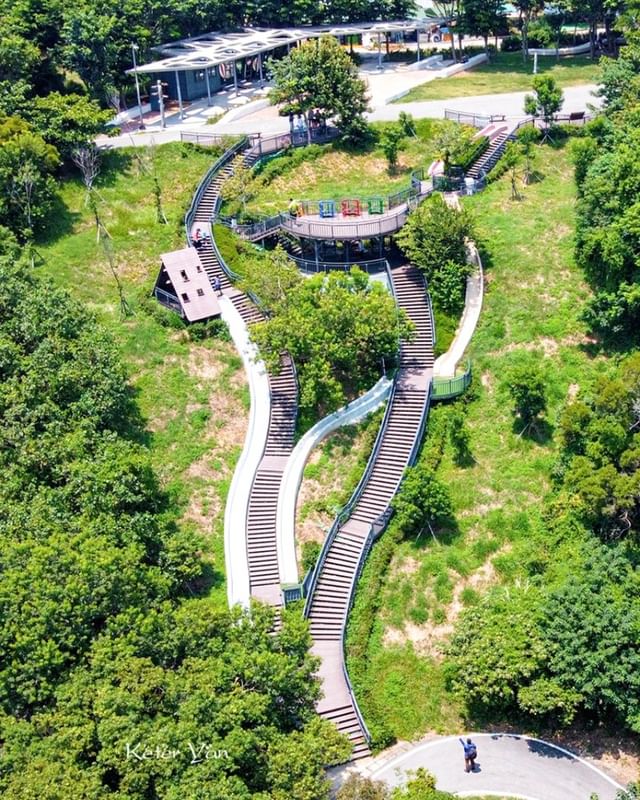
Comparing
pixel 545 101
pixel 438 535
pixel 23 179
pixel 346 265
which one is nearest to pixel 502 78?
pixel 545 101

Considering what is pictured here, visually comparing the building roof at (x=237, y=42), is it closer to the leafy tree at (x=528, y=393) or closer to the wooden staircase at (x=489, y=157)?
the wooden staircase at (x=489, y=157)

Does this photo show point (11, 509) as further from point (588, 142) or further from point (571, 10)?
point (571, 10)

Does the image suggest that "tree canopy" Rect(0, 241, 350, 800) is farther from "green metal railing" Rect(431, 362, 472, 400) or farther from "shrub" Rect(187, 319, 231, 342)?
"green metal railing" Rect(431, 362, 472, 400)

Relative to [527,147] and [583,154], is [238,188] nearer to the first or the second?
[527,147]

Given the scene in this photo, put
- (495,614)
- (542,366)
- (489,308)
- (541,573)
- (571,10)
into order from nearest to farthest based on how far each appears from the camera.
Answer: (495,614)
(541,573)
(542,366)
(489,308)
(571,10)

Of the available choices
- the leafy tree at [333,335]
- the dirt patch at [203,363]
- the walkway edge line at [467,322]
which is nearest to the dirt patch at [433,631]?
the leafy tree at [333,335]

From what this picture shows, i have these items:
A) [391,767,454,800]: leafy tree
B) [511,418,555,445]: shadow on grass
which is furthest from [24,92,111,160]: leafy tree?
[391,767,454,800]: leafy tree

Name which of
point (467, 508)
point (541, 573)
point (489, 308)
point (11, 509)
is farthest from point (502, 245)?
point (11, 509)
